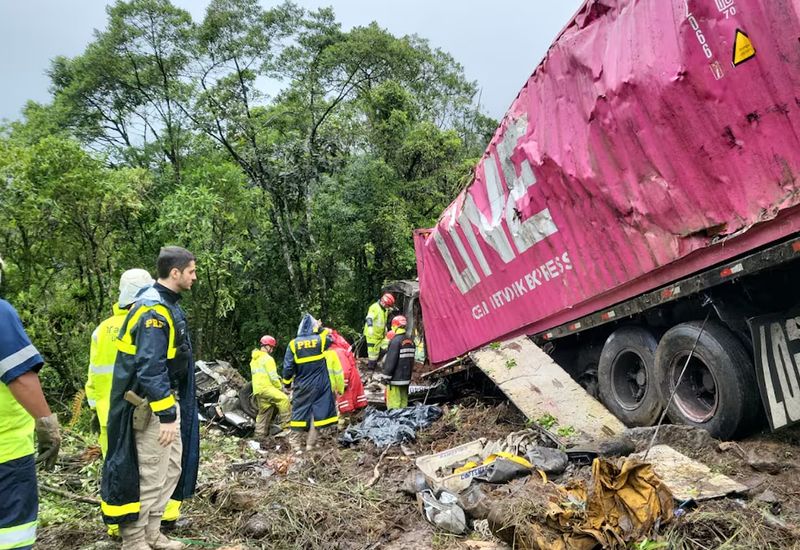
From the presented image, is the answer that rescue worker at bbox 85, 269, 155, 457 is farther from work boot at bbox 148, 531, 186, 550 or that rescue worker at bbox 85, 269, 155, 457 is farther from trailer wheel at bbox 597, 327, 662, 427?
trailer wheel at bbox 597, 327, 662, 427

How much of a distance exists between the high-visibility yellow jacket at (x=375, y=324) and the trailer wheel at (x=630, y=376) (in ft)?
15.0

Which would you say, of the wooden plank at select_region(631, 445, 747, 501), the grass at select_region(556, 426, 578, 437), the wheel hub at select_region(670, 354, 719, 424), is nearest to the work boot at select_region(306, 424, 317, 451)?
the grass at select_region(556, 426, 578, 437)

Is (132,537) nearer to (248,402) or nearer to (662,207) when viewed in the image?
(662,207)

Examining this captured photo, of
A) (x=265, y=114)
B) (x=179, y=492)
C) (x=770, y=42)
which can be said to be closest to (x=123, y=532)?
(x=179, y=492)

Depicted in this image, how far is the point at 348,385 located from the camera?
751 cm

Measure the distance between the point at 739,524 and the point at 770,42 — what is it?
8.08 feet

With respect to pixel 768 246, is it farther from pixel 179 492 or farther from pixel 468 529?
pixel 179 492

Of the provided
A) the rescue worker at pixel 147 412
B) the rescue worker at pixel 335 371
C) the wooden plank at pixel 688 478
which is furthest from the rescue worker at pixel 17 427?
the rescue worker at pixel 335 371

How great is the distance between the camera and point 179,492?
3.55 m

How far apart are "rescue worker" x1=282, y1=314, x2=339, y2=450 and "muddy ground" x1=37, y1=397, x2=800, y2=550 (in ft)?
3.42

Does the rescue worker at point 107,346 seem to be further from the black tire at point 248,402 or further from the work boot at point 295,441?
the black tire at point 248,402

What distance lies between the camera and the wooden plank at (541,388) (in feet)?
15.4

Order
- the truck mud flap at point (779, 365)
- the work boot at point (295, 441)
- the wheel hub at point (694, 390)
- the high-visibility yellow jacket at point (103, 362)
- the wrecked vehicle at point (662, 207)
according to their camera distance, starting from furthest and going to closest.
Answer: the work boot at point (295, 441) < the wheel hub at point (694, 390) < the truck mud flap at point (779, 365) < the high-visibility yellow jacket at point (103, 362) < the wrecked vehicle at point (662, 207)

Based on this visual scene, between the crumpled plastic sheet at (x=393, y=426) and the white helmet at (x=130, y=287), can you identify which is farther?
the crumpled plastic sheet at (x=393, y=426)
